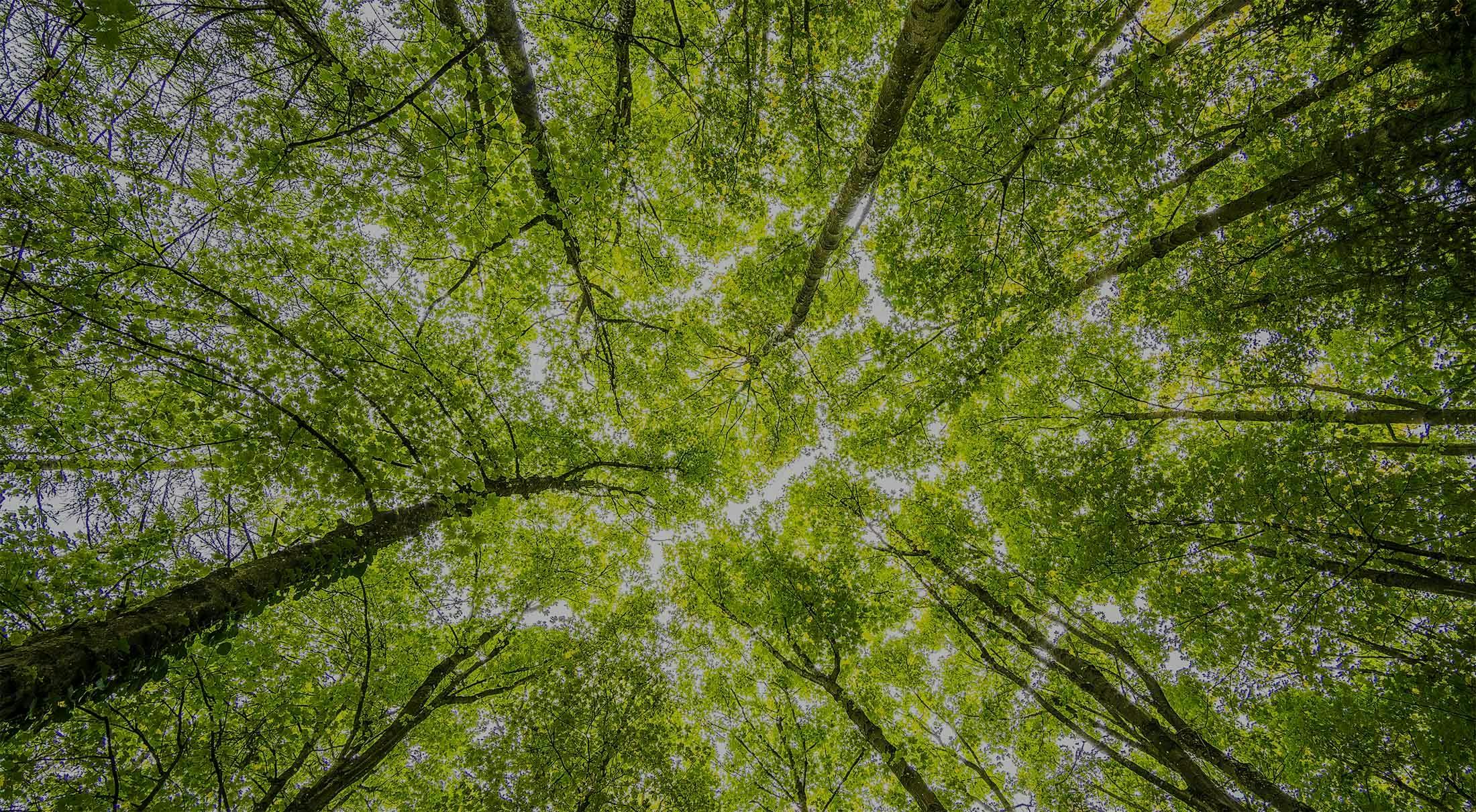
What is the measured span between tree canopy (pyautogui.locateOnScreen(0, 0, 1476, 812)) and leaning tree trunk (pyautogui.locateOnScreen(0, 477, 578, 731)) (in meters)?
0.03

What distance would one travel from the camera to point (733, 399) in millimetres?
9742

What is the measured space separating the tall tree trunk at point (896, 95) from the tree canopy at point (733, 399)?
5 centimetres

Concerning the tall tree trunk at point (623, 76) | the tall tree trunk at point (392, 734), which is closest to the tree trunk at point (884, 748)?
the tall tree trunk at point (392, 734)

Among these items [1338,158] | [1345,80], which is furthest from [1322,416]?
[1338,158]

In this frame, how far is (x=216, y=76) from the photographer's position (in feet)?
12.5

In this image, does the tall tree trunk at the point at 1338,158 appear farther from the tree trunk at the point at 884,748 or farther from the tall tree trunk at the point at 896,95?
the tree trunk at the point at 884,748

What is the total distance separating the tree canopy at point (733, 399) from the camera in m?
3.64

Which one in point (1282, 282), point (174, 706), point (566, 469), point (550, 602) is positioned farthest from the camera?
point (550, 602)

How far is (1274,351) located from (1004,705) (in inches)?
340

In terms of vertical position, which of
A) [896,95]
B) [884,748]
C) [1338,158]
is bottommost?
[884,748]

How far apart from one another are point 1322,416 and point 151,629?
11555 millimetres

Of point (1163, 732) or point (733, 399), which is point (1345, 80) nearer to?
point (1163, 732)

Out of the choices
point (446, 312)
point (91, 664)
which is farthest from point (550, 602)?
point (91, 664)

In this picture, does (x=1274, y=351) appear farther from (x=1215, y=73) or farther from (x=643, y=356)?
(x=643, y=356)
